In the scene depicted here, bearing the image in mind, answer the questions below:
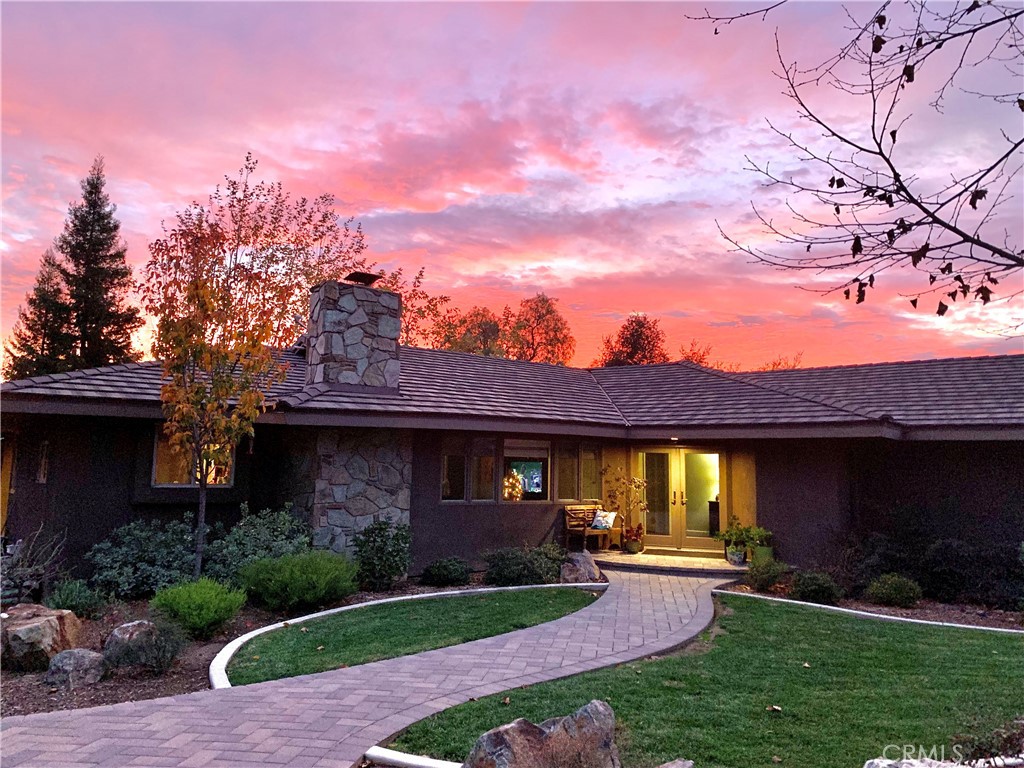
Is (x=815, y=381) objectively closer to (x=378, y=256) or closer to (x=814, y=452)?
(x=814, y=452)

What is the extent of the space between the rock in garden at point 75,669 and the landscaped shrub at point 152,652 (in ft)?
0.30

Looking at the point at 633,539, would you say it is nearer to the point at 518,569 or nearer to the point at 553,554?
the point at 553,554

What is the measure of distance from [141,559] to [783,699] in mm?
8181

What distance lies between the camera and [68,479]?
30.6 feet

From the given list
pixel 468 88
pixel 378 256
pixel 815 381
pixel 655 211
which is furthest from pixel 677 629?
pixel 378 256

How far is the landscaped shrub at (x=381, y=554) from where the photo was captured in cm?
1002

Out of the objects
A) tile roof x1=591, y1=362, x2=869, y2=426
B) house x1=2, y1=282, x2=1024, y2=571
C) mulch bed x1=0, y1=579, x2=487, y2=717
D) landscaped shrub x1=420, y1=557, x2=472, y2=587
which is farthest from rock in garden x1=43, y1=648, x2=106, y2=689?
tile roof x1=591, y1=362, x2=869, y2=426

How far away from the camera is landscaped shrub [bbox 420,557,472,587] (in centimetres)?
1047

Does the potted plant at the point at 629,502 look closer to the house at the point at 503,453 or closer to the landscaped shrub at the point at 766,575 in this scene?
the house at the point at 503,453

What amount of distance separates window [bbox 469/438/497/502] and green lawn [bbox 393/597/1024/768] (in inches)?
221

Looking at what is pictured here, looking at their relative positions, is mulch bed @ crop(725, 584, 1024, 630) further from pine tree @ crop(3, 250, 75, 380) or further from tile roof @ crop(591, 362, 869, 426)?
pine tree @ crop(3, 250, 75, 380)

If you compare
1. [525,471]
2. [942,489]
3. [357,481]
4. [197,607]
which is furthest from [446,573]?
[942,489]

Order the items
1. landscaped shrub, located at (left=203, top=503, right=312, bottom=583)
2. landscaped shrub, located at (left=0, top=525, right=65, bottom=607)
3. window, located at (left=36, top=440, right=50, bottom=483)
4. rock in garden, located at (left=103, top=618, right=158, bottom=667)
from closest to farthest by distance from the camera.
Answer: rock in garden, located at (left=103, top=618, right=158, bottom=667)
landscaped shrub, located at (left=0, top=525, right=65, bottom=607)
landscaped shrub, located at (left=203, top=503, right=312, bottom=583)
window, located at (left=36, top=440, right=50, bottom=483)

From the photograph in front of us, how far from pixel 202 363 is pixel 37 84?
155 inches
